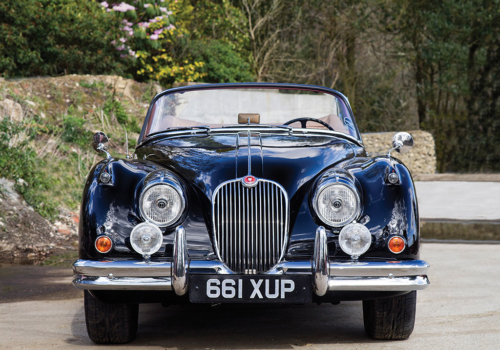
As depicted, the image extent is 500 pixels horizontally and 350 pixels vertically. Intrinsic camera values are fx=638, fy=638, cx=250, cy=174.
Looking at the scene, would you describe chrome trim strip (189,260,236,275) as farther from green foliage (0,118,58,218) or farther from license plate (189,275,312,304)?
green foliage (0,118,58,218)

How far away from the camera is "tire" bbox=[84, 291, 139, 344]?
143 inches

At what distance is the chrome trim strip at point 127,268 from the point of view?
330cm

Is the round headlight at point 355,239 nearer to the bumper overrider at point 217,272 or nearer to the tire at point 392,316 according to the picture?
the bumper overrider at point 217,272

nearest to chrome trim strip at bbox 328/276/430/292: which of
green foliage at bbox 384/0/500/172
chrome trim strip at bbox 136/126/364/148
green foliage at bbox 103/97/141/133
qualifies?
chrome trim strip at bbox 136/126/364/148

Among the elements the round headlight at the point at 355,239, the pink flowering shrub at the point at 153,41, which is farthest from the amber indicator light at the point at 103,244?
the pink flowering shrub at the point at 153,41

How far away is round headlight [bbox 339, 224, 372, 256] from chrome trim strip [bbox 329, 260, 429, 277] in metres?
0.07

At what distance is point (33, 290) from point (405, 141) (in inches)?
128

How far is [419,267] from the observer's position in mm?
3402

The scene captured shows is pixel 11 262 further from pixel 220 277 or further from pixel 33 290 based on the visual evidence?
pixel 220 277

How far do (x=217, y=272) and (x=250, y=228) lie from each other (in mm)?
297

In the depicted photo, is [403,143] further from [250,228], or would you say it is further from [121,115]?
[121,115]

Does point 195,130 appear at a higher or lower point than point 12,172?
higher

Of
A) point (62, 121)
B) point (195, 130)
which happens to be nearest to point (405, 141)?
point (195, 130)

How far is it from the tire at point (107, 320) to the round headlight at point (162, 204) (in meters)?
0.60
